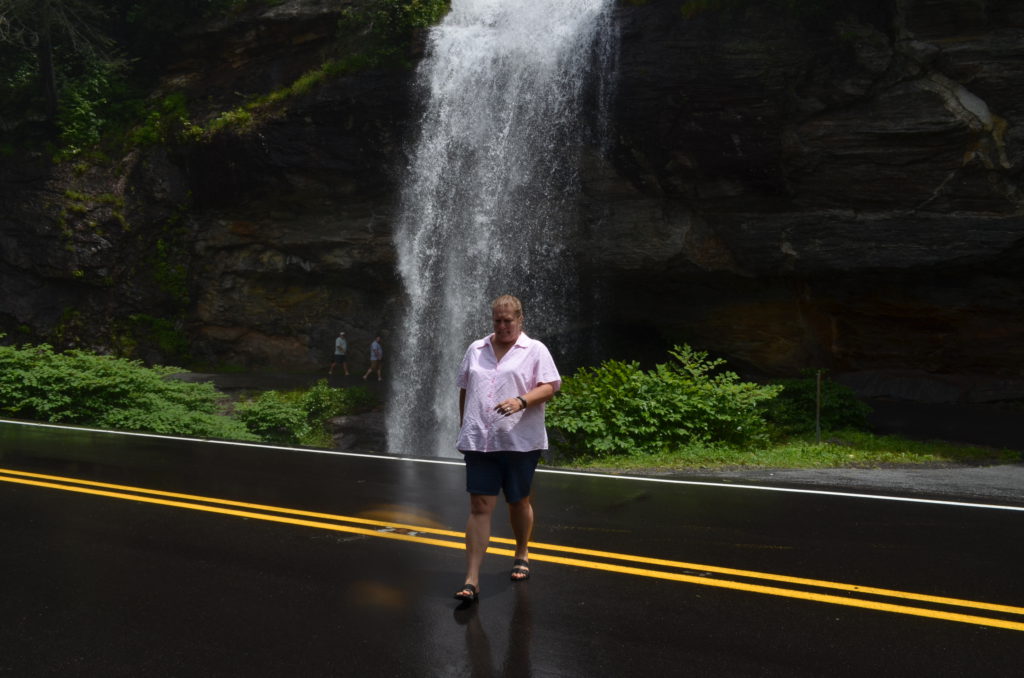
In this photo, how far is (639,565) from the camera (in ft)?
18.8

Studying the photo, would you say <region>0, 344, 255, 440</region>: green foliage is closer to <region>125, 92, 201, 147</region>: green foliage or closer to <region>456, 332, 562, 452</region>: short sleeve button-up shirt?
<region>456, 332, 562, 452</region>: short sleeve button-up shirt

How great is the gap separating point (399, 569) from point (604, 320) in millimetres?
17786

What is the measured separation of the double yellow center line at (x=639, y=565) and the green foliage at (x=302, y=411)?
9092mm

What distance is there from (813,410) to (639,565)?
1236cm

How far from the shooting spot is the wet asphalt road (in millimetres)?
4188

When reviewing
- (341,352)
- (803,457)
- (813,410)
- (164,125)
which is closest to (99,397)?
(341,352)

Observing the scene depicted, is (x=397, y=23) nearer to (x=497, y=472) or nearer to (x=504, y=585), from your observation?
(x=497, y=472)

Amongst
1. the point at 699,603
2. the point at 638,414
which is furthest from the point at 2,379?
the point at 699,603

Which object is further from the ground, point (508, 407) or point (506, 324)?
point (506, 324)

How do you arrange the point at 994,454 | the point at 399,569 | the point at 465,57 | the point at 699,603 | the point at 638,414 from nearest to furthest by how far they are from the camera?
the point at 699,603
the point at 399,569
the point at 638,414
the point at 994,454
the point at 465,57

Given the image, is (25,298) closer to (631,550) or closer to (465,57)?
(465,57)

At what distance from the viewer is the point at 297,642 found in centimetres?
439

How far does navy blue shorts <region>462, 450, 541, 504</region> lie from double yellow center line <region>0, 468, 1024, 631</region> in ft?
3.01

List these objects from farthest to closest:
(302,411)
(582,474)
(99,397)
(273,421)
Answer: (302,411) → (273,421) → (99,397) → (582,474)
